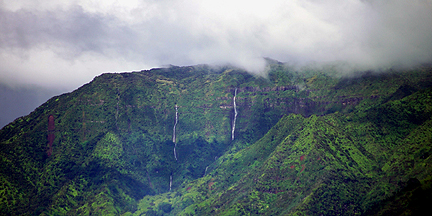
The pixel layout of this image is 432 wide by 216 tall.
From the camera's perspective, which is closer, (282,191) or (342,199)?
(342,199)

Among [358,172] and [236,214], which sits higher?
[358,172]

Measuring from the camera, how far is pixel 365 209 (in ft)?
559

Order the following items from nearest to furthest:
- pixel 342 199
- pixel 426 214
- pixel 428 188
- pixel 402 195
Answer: pixel 426 214 → pixel 428 188 → pixel 402 195 → pixel 342 199

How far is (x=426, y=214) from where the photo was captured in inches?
4783

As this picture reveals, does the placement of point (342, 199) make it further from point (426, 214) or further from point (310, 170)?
point (426, 214)

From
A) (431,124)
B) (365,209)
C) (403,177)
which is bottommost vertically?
(365,209)

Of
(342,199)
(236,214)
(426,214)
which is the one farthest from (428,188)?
(236,214)

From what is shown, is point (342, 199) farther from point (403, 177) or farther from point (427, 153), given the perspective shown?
point (427, 153)

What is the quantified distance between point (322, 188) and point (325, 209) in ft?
35.8

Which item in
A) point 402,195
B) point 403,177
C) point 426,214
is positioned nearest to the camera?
point 426,214

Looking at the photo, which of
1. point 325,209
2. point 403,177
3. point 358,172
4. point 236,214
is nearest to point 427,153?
point 403,177

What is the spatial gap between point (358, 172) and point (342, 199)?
25033 mm

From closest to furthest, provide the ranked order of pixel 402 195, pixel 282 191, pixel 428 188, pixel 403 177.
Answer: pixel 428 188 < pixel 402 195 < pixel 403 177 < pixel 282 191

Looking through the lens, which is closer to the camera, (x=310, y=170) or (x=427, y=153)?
(x=427, y=153)
